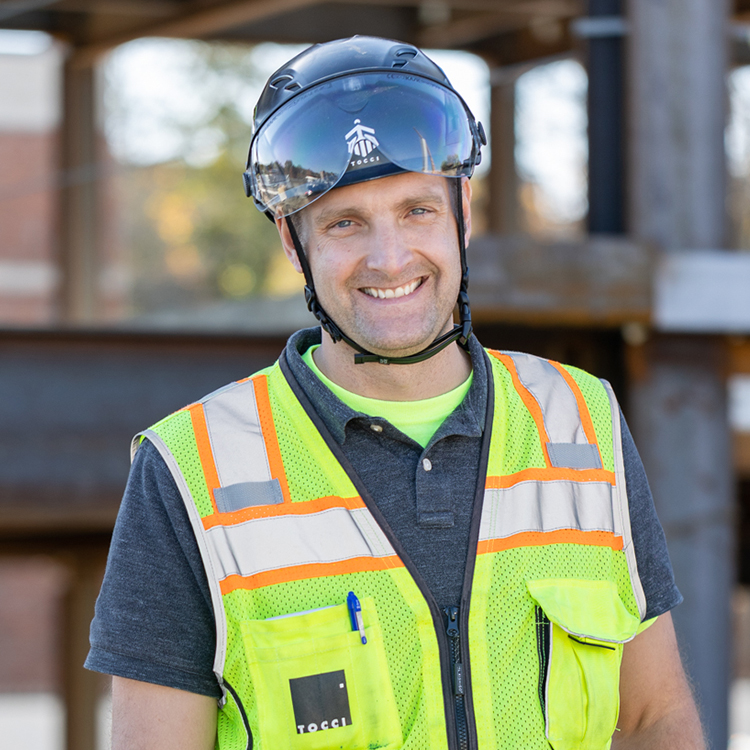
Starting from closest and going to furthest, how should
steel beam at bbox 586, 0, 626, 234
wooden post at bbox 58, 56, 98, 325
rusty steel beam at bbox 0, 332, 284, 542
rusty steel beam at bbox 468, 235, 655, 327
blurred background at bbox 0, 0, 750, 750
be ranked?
rusty steel beam at bbox 468, 235, 655, 327
blurred background at bbox 0, 0, 750, 750
steel beam at bbox 586, 0, 626, 234
rusty steel beam at bbox 0, 332, 284, 542
wooden post at bbox 58, 56, 98, 325

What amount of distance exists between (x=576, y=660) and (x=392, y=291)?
707 mm

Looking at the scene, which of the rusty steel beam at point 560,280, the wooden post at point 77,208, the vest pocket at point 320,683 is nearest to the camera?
the vest pocket at point 320,683

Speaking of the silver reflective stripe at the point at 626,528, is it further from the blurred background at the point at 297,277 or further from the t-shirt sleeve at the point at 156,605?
the t-shirt sleeve at the point at 156,605

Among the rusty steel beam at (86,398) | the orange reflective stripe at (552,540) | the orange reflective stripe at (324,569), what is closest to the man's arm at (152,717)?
the orange reflective stripe at (324,569)

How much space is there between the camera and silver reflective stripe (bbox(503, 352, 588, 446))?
1902 millimetres

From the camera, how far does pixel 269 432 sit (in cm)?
183

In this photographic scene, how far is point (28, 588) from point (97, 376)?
1223 centimetres

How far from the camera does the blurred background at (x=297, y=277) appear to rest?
12.6ft

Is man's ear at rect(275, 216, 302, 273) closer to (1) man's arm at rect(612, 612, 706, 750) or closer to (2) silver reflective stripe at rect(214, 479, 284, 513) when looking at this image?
(2) silver reflective stripe at rect(214, 479, 284, 513)

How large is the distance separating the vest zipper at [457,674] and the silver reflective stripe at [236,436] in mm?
388

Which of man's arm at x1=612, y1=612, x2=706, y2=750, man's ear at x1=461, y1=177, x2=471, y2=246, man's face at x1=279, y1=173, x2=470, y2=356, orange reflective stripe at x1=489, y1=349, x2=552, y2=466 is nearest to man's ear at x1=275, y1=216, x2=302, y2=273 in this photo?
man's face at x1=279, y1=173, x2=470, y2=356

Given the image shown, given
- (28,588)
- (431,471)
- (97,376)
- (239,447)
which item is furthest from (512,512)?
(28,588)

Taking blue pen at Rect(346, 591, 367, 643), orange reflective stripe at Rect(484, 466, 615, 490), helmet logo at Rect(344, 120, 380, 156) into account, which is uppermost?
helmet logo at Rect(344, 120, 380, 156)

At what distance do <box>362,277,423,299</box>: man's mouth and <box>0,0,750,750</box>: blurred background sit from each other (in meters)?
0.78
